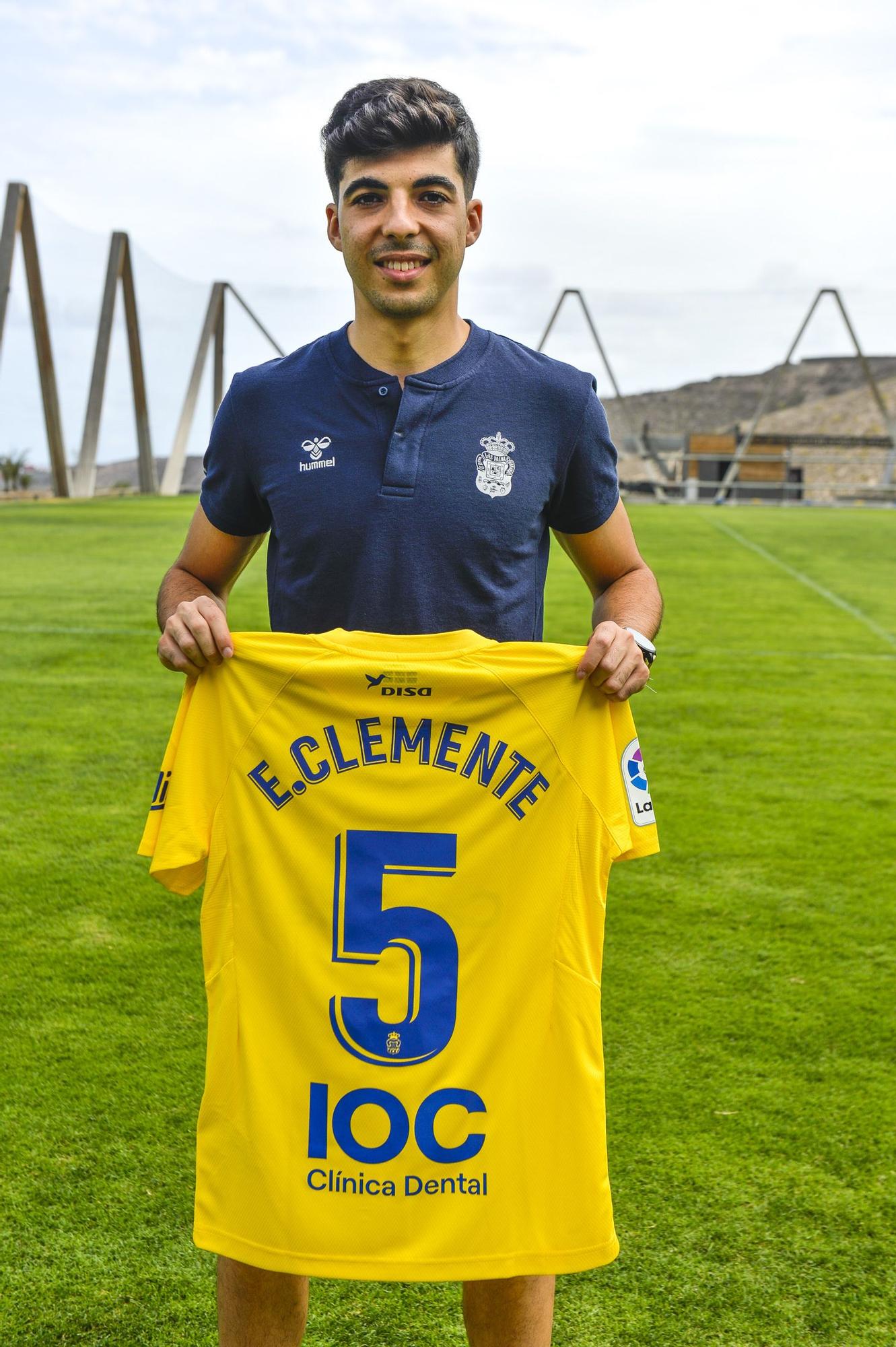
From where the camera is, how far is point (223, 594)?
82.3 inches

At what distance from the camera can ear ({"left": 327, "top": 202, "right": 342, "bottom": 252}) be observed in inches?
73.0

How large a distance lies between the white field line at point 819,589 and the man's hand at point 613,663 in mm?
7873

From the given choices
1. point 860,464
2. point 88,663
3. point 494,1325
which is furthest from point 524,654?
point 860,464

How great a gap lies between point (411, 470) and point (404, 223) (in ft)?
1.04

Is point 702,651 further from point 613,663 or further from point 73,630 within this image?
point 613,663

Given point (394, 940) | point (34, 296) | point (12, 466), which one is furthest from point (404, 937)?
point (12, 466)

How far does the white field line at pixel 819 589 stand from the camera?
973 centimetres

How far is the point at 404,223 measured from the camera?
173 cm

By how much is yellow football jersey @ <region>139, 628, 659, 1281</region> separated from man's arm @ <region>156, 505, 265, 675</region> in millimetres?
35

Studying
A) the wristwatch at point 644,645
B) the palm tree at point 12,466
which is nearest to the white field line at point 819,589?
the wristwatch at point 644,645

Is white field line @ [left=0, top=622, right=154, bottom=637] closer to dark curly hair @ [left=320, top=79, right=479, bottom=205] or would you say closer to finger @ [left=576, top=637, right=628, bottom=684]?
dark curly hair @ [left=320, top=79, right=479, bottom=205]

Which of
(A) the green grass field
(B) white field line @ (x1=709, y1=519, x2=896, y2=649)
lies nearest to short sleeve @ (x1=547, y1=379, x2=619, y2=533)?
(A) the green grass field

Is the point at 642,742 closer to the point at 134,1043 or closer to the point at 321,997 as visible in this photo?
the point at 134,1043

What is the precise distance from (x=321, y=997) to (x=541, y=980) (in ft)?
0.95
